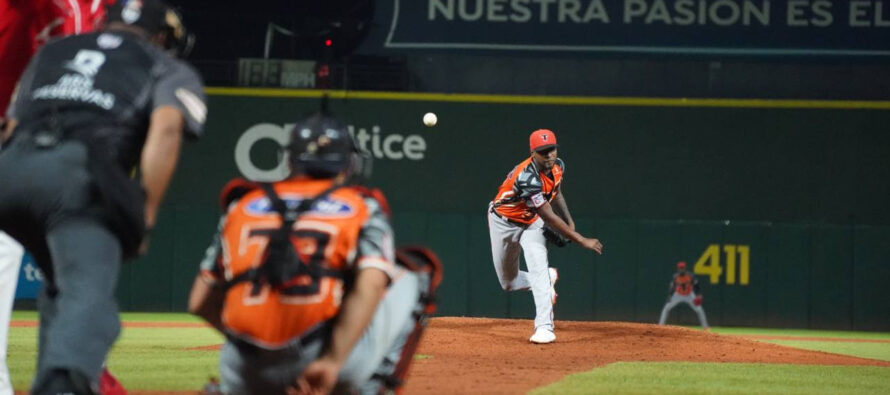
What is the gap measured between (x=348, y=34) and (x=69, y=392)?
14.1m

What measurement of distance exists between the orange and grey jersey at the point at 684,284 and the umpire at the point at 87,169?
13.1 meters

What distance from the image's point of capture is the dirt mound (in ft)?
24.7

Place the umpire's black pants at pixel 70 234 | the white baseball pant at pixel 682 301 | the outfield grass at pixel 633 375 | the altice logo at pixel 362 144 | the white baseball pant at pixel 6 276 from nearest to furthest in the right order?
the umpire's black pants at pixel 70 234 → the white baseball pant at pixel 6 276 → the outfield grass at pixel 633 375 → the white baseball pant at pixel 682 301 → the altice logo at pixel 362 144

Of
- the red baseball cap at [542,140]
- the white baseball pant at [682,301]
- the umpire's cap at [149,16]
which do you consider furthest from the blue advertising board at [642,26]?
the umpire's cap at [149,16]

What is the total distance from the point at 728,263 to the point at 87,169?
14.3m

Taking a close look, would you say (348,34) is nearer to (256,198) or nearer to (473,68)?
(473,68)

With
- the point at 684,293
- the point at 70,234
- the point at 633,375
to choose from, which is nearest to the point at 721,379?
the point at 633,375

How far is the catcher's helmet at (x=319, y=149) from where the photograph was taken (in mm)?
4000

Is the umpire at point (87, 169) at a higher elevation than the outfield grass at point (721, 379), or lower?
higher

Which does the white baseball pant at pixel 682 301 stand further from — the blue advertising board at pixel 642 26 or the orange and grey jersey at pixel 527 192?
the orange and grey jersey at pixel 527 192

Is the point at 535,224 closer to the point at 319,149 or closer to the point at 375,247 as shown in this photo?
the point at 319,149

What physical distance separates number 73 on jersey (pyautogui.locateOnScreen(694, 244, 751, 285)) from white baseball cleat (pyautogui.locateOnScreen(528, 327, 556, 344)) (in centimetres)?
709

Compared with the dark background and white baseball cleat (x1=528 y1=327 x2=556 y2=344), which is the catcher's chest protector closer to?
white baseball cleat (x1=528 y1=327 x2=556 y2=344)

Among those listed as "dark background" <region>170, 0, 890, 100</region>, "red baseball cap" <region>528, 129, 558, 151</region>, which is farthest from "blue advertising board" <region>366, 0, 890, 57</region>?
"red baseball cap" <region>528, 129, 558, 151</region>
